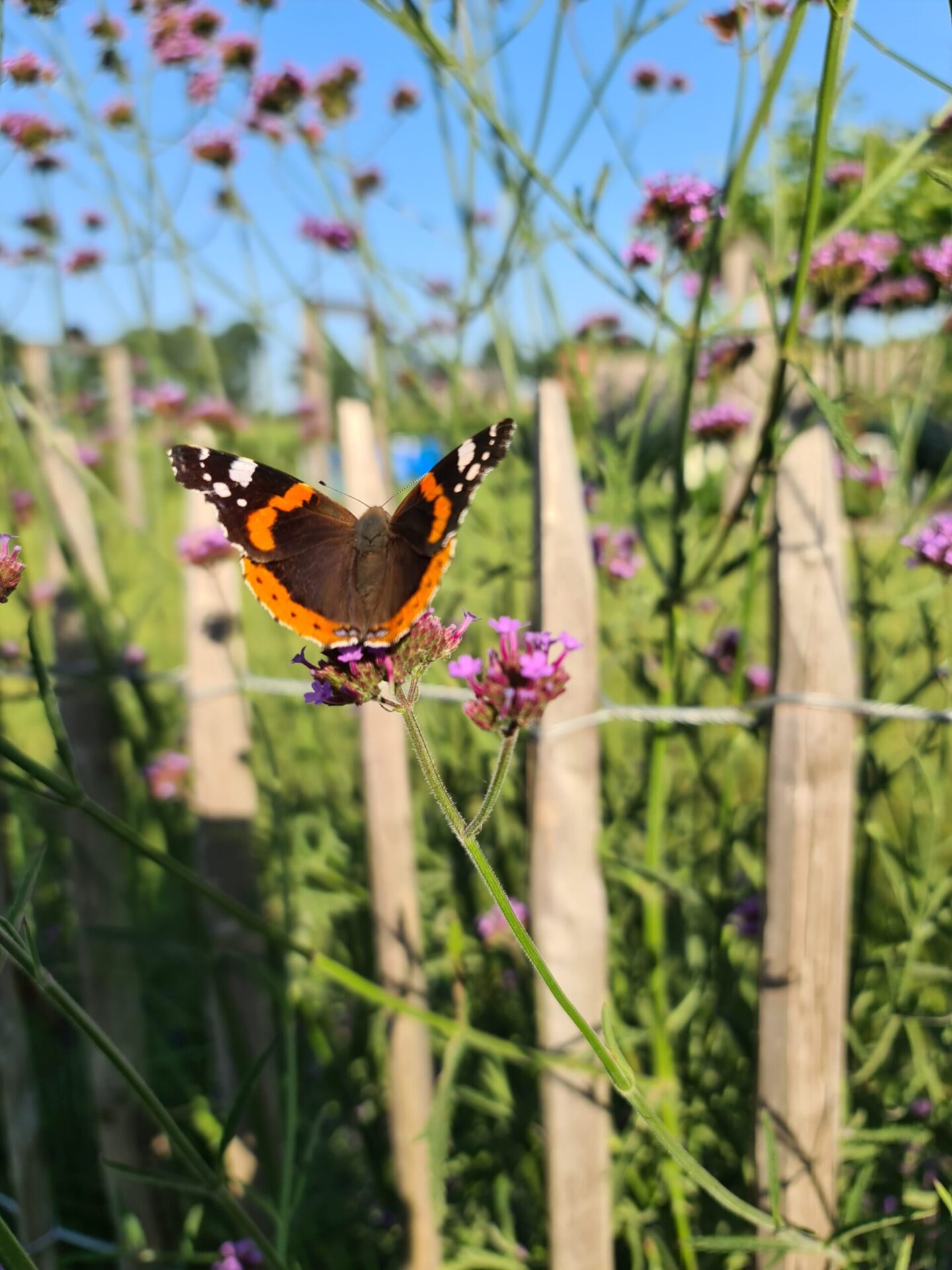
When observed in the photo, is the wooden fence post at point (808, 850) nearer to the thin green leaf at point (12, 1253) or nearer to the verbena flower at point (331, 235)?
the thin green leaf at point (12, 1253)

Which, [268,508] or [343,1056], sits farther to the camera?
[343,1056]

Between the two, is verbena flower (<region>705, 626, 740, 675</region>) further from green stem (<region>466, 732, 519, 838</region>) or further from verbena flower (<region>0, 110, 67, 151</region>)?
verbena flower (<region>0, 110, 67, 151</region>)

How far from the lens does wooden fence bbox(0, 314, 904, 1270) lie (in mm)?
1612

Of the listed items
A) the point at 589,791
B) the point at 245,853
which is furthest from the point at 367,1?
the point at 245,853

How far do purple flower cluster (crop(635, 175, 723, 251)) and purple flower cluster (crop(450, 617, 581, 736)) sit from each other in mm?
997

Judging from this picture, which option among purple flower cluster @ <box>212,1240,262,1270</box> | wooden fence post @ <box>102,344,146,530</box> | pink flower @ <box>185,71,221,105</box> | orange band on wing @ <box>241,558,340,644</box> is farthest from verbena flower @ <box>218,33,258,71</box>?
wooden fence post @ <box>102,344,146,530</box>

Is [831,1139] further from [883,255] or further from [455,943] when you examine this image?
[883,255]

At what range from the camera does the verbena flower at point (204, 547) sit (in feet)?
Answer: 6.93

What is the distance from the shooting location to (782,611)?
64.1 inches

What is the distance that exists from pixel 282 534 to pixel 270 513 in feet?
0.14

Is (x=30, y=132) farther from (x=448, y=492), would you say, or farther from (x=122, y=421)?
(x=122, y=421)

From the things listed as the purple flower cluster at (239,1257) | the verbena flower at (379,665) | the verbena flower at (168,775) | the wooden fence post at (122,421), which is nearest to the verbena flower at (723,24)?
the verbena flower at (379,665)

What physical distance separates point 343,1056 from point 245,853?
55 cm

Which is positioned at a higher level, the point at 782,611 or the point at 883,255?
the point at 883,255
